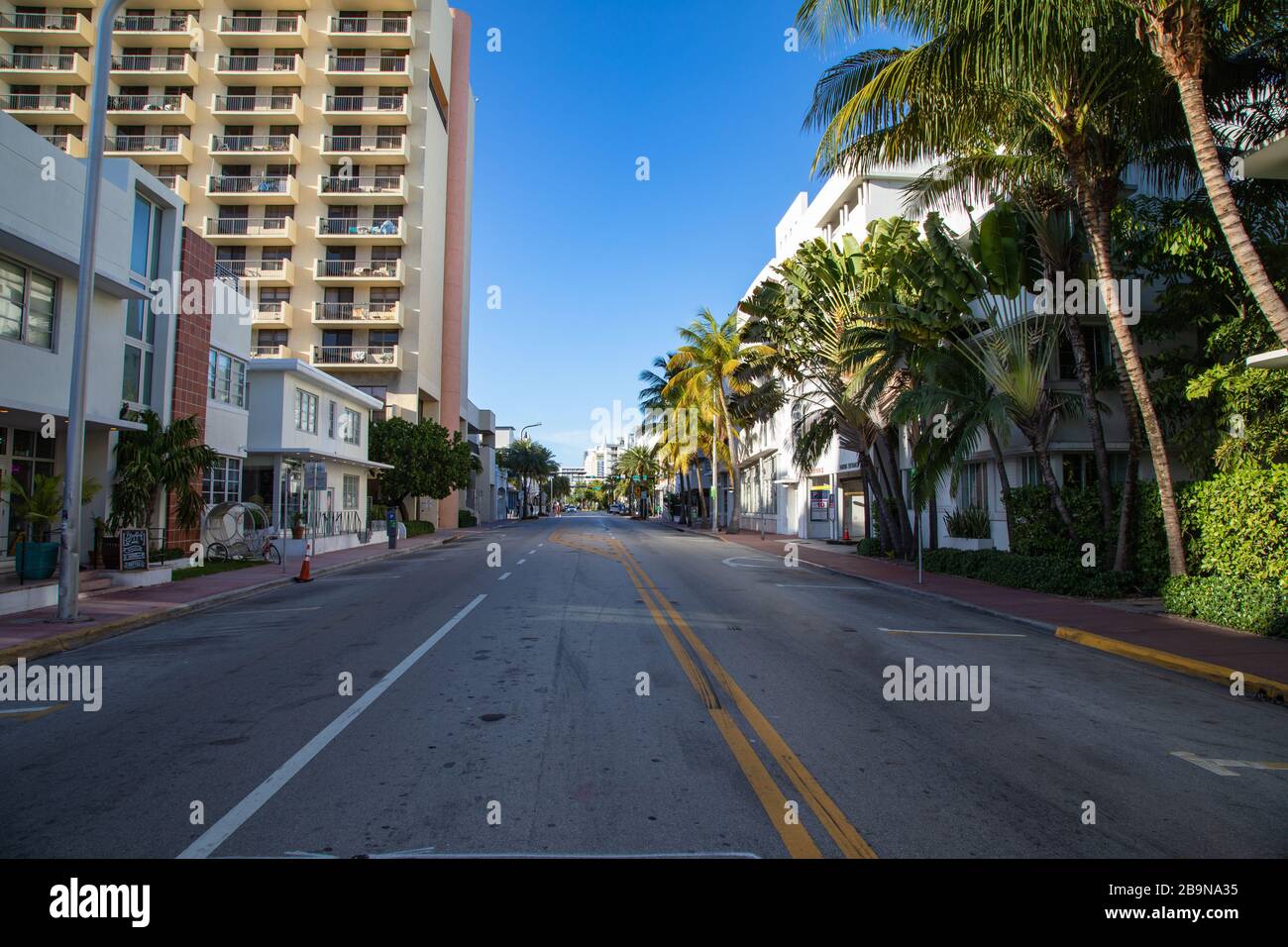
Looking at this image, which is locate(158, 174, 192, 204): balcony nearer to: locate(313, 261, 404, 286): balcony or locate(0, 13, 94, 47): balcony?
locate(0, 13, 94, 47): balcony

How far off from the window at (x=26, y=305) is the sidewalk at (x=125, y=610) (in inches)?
205

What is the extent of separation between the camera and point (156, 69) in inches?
1884

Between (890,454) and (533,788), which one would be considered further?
(890,454)

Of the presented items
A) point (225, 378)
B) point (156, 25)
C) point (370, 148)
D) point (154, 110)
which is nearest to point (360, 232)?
point (370, 148)

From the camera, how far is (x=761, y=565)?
2298 cm

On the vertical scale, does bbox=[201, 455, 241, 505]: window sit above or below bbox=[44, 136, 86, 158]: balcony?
below

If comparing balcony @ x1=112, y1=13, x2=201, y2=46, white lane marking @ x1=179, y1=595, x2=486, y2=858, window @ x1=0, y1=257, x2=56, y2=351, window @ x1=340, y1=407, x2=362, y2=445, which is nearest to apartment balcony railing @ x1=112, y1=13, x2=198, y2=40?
balcony @ x1=112, y1=13, x2=201, y2=46

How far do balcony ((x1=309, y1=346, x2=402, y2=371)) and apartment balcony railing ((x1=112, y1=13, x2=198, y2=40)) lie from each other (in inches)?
872

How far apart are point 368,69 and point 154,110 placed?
45.0ft

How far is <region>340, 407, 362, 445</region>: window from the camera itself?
3309 cm

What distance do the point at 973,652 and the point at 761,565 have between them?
44.7 feet

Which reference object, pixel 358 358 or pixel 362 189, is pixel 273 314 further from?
pixel 362 189
